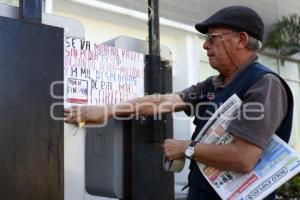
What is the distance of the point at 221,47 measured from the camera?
2.28m

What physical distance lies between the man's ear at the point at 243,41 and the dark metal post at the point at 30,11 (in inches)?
39.3

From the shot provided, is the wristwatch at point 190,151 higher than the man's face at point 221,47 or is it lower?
lower

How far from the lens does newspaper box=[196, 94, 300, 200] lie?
1985 millimetres

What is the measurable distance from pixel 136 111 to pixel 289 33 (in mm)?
8217

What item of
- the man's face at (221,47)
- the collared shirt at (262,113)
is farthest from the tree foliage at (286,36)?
the collared shirt at (262,113)

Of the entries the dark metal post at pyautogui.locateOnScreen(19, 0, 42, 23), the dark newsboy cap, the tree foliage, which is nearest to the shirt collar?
the dark newsboy cap

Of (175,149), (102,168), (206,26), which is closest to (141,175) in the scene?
(102,168)

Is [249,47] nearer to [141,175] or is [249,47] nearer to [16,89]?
[141,175]

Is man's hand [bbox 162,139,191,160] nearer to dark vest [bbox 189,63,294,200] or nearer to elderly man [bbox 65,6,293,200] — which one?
elderly man [bbox 65,6,293,200]

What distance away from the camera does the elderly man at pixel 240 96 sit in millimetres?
2008

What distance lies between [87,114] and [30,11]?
0.63m

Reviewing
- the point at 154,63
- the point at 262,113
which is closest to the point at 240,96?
the point at 262,113

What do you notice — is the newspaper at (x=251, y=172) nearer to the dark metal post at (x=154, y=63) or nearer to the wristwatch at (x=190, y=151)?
the wristwatch at (x=190, y=151)

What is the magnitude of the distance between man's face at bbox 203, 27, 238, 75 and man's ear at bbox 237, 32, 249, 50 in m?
0.02
